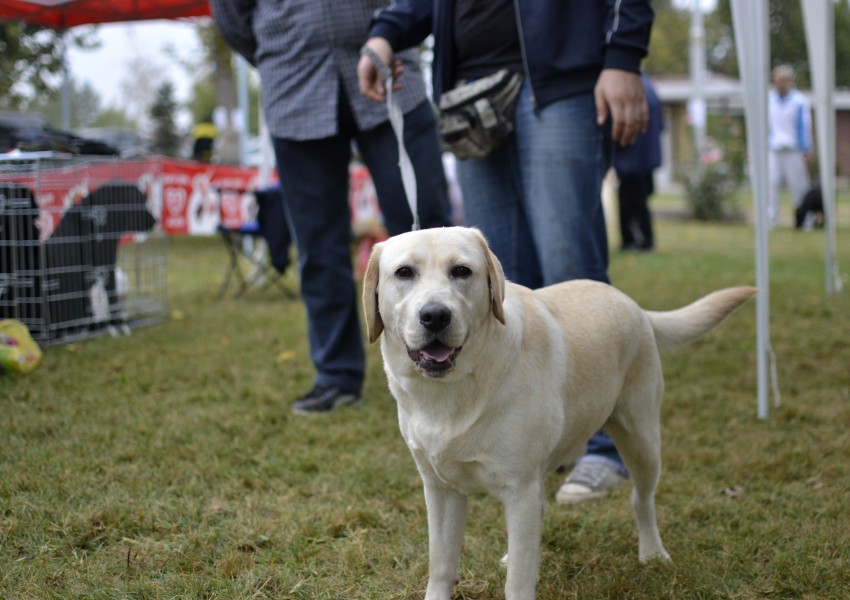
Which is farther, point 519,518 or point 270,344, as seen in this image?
point 270,344

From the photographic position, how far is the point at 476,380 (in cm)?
207

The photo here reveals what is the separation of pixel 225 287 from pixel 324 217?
4.02m

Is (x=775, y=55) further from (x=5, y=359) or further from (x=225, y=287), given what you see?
(x=5, y=359)

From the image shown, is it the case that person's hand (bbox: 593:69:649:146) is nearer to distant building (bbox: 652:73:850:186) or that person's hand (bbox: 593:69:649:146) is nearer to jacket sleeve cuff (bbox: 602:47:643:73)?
jacket sleeve cuff (bbox: 602:47:643:73)

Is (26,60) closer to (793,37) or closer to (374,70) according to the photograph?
(374,70)

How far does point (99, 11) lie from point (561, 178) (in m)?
6.87

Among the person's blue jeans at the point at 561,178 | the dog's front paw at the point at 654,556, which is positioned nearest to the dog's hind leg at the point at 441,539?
the dog's front paw at the point at 654,556

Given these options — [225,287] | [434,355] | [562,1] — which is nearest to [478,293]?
[434,355]

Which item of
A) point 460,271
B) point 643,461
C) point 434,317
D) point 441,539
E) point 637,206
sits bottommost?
point 441,539

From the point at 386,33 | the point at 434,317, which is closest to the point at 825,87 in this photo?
the point at 386,33

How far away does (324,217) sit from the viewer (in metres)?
4.06

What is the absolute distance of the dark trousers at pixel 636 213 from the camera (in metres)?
10.8

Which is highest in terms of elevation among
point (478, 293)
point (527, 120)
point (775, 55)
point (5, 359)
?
point (775, 55)

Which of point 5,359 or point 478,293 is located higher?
point 478,293
